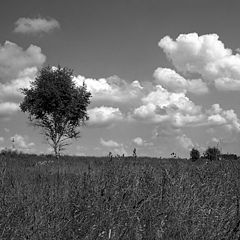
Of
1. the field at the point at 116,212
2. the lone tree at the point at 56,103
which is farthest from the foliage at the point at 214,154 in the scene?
the lone tree at the point at 56,103

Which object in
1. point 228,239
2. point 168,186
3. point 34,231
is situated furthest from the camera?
point 168,186

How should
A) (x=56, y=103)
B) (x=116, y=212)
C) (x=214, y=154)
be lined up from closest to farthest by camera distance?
(x=116, y=212) < (x=214, y=154) < (x=56, y=103)

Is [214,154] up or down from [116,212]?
up

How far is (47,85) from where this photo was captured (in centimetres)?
4969

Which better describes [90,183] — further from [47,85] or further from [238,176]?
[47,85]

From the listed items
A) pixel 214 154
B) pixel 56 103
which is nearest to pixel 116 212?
pixel 214 154

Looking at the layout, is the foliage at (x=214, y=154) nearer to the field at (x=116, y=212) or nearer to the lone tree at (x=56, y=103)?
the field at (x=116, y=212)

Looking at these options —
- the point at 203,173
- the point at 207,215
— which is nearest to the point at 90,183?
the point at 207,215

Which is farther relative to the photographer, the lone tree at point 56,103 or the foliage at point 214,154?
the lone tree at point 56,103

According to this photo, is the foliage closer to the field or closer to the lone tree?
the field

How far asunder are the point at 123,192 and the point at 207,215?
1136 mm

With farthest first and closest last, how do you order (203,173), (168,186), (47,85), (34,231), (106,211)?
(47,85) → (203,173) → (168,186) → (106,211) → (34,231)

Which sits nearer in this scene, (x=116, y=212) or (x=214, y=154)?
(x=116, y=212)

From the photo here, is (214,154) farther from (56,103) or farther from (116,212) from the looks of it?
(56,103)
